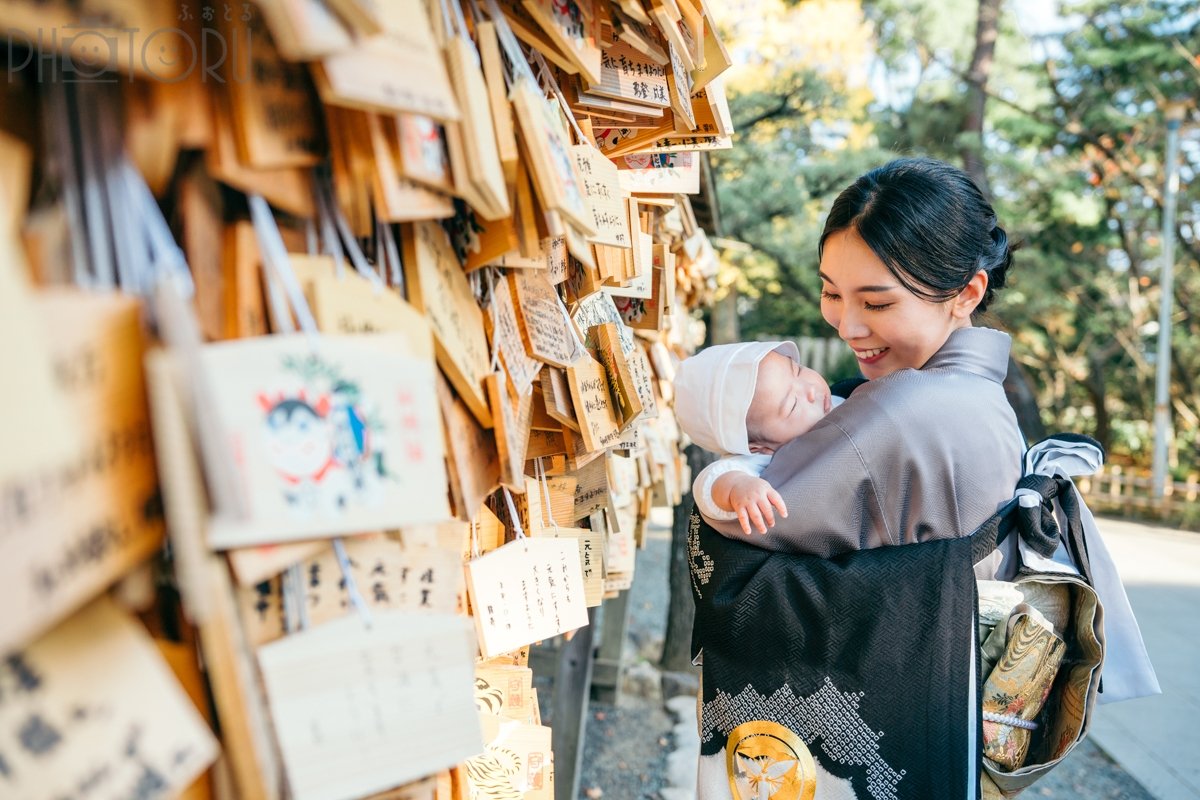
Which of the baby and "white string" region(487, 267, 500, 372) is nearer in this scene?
"white string" region(487, 267, 500, 372)

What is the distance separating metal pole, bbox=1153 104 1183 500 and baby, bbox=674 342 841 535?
38.8ft

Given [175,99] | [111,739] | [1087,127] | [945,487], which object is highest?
[1087,127]

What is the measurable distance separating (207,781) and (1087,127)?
47.9 feet

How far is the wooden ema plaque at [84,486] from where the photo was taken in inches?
16.1

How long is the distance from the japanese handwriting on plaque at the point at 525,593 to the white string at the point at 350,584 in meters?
0.49

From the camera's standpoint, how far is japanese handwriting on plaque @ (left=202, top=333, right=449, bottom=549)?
523 mm

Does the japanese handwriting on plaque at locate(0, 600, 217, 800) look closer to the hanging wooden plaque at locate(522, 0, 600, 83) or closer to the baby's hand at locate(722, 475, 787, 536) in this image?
the hanging wooden plaque at locate(522, 0, 600, 83)

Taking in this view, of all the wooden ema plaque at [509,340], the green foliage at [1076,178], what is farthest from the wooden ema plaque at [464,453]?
the green foliage at [1076,178]

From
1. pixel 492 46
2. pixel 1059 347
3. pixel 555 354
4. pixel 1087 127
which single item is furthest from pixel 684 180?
pixel 1059 347

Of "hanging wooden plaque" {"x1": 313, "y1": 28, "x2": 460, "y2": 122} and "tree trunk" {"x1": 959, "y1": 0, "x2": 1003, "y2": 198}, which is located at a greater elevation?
"tree trunk" {"x1": 959, "y1": 0, "x2": 1003, "y2": 198}

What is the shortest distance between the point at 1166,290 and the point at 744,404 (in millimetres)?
12370

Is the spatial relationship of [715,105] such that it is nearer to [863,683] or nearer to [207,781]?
[863,683]

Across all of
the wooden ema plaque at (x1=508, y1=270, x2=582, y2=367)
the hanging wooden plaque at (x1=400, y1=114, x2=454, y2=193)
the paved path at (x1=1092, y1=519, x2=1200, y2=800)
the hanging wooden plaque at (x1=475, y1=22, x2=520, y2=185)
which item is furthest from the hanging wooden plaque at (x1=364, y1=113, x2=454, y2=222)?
the paved path at (x1=1092, y1=519, x2=1200, y2=800)

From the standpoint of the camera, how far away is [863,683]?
137cm
